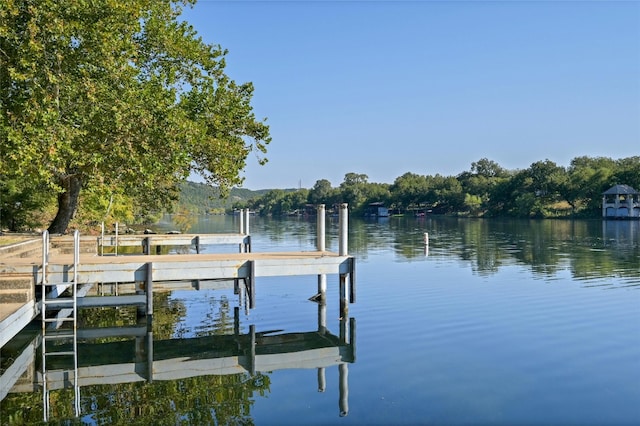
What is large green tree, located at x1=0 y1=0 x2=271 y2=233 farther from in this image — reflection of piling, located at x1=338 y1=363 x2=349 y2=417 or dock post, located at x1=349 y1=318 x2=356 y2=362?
reflection of piling, located at x1=338 y1=363 x2=349 y2=417

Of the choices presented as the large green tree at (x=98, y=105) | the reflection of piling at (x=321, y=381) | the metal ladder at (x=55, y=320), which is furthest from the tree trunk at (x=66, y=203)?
the reflection of piling at (x=321, y=381)

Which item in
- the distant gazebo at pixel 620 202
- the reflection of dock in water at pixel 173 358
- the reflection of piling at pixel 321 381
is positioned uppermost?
the distant gazebo at pixel 620 202

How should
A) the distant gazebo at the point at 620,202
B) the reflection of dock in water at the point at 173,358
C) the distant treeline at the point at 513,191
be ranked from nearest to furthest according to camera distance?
the reflection of dock in water at the point at 173,358
the distant gazebo at the point at 620,202
the distant treeline at the point at 513,191

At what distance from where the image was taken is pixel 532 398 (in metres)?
8.68

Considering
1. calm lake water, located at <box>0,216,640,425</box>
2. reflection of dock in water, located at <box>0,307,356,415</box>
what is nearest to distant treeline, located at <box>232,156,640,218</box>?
calm lake water, located at <box>0,216,640,425</box>

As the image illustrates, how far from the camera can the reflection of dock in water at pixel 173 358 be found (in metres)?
9.73

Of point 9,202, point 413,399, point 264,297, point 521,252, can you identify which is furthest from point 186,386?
point 521,252

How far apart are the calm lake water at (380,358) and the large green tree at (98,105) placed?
4067mm

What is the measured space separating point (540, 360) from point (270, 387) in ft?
15.8

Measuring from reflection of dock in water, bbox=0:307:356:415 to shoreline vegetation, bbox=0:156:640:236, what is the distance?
9.27 meters

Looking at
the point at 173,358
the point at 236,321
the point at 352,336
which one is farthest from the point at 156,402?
the point at 236,321

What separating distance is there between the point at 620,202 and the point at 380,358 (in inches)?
3510

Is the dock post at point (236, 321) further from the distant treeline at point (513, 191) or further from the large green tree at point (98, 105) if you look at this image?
the distant treeline at point (513, 191)

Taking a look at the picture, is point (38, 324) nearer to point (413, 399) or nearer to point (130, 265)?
point (130, 265)
